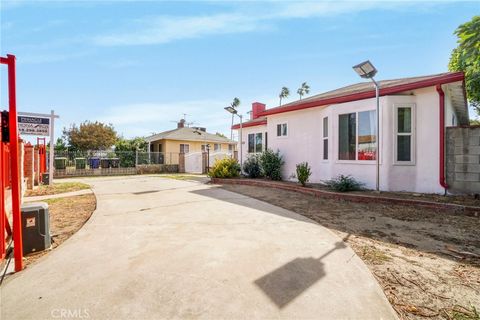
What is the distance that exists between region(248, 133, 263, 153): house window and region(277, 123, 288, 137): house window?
256cm

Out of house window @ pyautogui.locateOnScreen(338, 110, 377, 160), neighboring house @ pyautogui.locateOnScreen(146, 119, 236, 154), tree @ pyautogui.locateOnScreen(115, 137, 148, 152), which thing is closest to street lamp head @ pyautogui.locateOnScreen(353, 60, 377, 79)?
house window @ pyautogui.locateOnScreen(338, 110, 377, 160)

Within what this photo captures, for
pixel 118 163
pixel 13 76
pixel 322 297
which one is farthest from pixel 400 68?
pixel 118 163

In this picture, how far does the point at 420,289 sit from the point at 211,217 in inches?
159

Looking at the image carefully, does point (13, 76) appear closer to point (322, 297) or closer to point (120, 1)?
point (322, 297)

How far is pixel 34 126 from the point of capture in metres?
12.0

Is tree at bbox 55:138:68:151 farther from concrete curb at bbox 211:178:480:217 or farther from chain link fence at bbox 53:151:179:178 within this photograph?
concrete curb at bbox 211:178:480:217

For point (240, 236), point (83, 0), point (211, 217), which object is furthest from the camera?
point (83, 0)

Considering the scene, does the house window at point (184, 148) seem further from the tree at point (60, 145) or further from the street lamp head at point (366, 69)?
the street lamp head at point (366, 69)

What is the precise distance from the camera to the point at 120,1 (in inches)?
282

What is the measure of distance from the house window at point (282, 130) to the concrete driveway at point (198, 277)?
7.91 meters

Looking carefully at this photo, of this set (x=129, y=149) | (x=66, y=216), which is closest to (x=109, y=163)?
(x=129, y=149)
